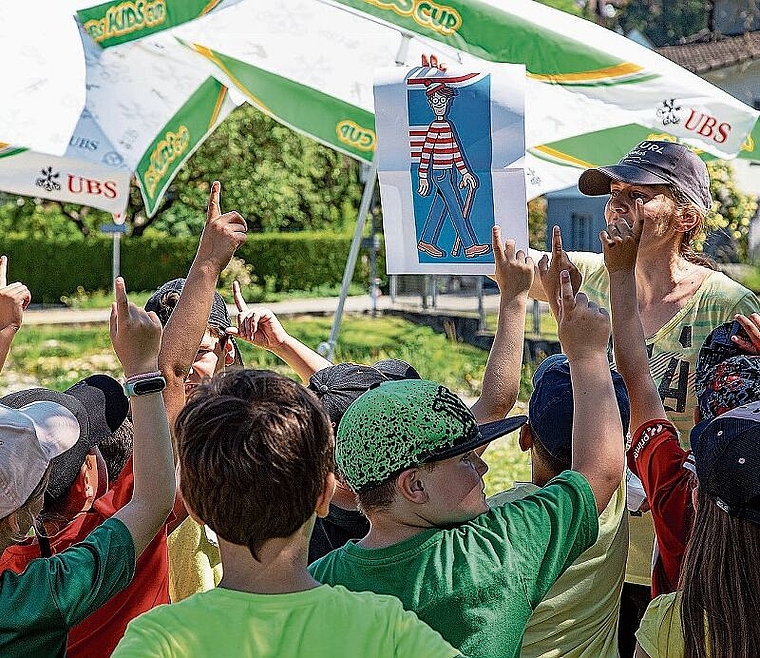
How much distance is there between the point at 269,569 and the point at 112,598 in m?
0.70

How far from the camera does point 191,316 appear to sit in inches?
94.8

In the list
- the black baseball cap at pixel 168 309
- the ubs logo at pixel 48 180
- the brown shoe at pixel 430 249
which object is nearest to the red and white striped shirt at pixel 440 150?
the brown shoe at pixel 430 249

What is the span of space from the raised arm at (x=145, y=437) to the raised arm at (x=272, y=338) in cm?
98

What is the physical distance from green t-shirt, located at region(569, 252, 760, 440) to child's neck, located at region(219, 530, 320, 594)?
1653mm

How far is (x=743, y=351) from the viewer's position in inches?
87.7

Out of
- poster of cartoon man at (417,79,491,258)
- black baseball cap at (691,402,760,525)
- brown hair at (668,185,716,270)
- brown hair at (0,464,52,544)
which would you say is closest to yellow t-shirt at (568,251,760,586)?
brown hair at (668,185,716,270)

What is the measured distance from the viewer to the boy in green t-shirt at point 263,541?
1436mm

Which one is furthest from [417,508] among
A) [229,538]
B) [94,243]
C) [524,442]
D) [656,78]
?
[94,243]

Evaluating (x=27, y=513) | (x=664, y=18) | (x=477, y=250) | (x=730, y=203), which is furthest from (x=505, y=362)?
(x=664, y=18)

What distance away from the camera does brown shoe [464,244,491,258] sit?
10.4 feet

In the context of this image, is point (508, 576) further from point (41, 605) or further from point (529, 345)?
point (529, 345)

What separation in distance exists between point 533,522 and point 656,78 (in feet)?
11.2

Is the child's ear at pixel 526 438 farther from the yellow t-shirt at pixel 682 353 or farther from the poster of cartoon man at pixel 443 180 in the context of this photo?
the poster of cartoon man at pixel 443 180

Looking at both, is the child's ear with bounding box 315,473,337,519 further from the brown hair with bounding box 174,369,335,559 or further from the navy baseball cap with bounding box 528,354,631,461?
the navy baseball cap with bounding box 528,354,631,461
